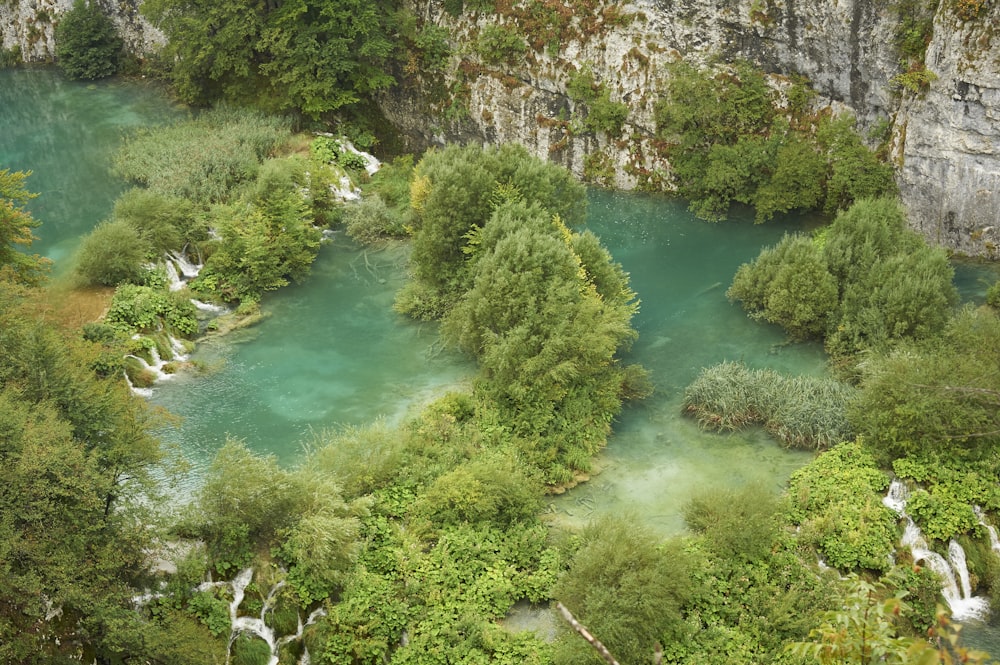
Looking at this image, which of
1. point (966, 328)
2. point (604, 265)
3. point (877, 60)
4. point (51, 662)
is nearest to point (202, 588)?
point (51, 662)

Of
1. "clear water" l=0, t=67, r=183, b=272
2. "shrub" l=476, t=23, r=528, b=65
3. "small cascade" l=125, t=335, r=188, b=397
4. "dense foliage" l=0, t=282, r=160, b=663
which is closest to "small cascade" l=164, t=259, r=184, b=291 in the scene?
"small cascade" l=125, t=335, r=188, b=397

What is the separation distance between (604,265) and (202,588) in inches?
487

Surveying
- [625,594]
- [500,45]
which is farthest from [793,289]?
[500,45]

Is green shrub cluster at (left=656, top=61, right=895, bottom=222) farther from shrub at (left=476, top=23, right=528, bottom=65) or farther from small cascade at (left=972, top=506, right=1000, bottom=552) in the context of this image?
small cascade at (left=972, top=506, right=1000, bottom=552)

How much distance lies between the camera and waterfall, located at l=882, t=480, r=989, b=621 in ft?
59.5

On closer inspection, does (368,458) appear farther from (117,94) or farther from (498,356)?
(117,94)

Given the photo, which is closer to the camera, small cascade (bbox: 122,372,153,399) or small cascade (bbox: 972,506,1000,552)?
small cascade (bbox: 972,506,1000,552)

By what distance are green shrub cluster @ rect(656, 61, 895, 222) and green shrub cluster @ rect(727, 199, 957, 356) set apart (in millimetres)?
3081

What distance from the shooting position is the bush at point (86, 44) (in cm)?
4191

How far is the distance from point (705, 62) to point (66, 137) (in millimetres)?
23314

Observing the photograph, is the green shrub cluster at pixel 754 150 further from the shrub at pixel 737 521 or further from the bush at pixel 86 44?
the bush at pixel 86 44

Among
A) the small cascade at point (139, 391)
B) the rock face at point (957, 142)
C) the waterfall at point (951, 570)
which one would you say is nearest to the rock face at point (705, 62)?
the rock face at point (957, 142)

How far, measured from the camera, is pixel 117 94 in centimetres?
4059

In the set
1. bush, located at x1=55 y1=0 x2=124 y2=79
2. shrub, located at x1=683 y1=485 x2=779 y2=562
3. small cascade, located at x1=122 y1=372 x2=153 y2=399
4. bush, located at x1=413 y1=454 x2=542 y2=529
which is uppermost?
bush, located at x1=55 y1=0 x2=124 y2=79
